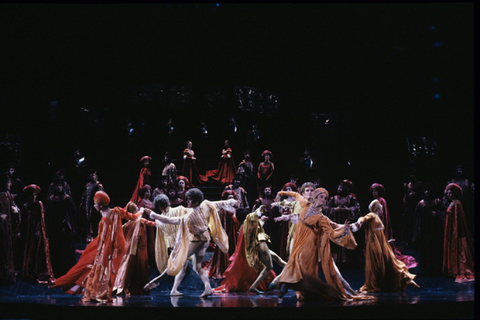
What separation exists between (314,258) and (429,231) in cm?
378

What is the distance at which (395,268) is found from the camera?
268 inches

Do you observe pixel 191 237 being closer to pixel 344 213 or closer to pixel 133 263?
pixel 133 263

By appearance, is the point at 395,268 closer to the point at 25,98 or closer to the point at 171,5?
the point at 171,5

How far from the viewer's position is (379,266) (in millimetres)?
6793

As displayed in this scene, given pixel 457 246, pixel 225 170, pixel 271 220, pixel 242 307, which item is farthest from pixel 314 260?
pixel 225 170

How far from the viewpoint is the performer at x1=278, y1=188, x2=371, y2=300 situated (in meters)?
5.74

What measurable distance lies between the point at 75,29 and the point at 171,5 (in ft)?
7.72

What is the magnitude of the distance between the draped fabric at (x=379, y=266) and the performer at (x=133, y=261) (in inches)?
127

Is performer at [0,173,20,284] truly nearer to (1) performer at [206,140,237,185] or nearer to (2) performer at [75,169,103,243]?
(2) performer at [75,169,103,243]

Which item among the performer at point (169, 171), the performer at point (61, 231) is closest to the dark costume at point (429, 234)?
the performer at point (169, 171)

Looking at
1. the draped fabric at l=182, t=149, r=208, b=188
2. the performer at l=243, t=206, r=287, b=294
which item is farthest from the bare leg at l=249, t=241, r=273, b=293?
the draped fabric at l=182, t=149, r=208, b=188

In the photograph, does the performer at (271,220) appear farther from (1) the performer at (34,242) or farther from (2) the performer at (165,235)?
(1) the performer at (34,242)

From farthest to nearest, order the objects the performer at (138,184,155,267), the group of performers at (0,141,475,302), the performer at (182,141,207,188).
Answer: the performer at (182,141,207,188) < the performer at (138,184,155,267) < the group of performers at (0,141,475,302)

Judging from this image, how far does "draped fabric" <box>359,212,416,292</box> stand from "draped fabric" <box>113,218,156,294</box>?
3.22m
